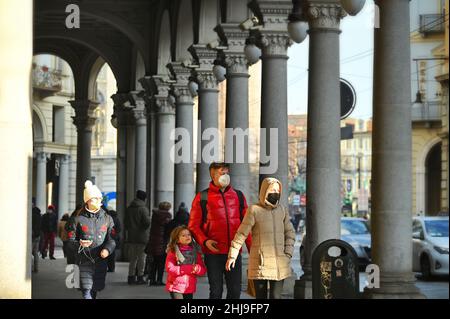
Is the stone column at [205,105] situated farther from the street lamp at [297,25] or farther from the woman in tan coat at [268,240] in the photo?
the woman in tan coat at [268,240]

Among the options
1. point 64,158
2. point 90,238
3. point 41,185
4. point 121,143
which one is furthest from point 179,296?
point 64,158

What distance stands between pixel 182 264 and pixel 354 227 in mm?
19689

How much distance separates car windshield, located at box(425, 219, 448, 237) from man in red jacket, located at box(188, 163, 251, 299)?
14.2 metres

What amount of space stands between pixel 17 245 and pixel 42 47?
110 ft

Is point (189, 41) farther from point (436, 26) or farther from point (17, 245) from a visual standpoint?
point (436, 26)

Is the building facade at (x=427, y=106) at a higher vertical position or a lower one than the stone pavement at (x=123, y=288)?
higher

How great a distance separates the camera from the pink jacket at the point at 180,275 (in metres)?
12.8

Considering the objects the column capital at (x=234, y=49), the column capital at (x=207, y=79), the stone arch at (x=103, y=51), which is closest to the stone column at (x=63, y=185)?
the stone arch at (x=103, y=51)

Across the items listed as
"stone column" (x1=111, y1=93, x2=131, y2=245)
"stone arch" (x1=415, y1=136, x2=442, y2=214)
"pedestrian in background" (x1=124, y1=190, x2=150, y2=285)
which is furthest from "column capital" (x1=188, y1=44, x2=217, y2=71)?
"stone arch" (x1=415, y1=136, x2=442, y2=214)

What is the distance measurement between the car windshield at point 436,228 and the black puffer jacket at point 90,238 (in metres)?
14.3

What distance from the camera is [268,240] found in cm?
1212

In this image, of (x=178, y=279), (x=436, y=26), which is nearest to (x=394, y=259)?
(x=178, y=279)

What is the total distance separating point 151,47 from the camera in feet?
113

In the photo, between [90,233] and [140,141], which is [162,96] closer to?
[140,141]
